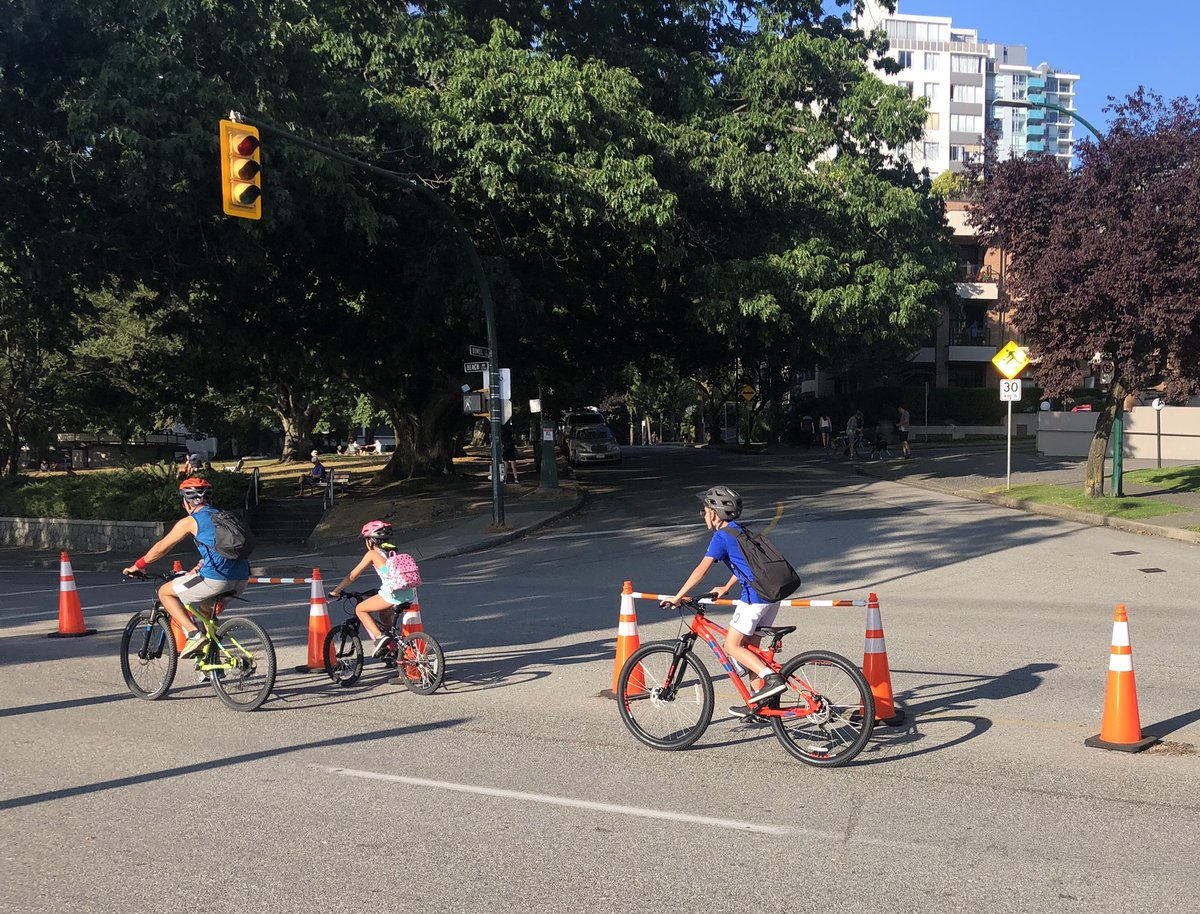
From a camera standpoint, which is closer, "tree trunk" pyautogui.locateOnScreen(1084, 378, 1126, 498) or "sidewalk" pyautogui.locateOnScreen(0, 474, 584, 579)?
"sidewalk" pyautogui.locateOnScreen(0, 474, 584, 579)

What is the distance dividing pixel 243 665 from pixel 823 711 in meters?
4.22

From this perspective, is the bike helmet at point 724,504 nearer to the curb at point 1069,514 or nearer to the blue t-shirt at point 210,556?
the blue t-shirt at point 210,556

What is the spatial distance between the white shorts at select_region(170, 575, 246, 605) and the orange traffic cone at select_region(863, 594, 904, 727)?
4587 mm

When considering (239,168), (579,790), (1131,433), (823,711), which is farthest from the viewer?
(1131,433)

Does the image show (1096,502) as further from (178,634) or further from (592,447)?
(592,447)

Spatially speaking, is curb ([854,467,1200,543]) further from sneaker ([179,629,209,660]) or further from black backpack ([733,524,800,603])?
sneaker ([179,629,209,660])

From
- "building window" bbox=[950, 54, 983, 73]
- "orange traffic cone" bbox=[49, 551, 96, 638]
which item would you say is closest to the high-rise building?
"building window" bbox=[950, 54, 983, 73]

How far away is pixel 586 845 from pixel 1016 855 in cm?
195

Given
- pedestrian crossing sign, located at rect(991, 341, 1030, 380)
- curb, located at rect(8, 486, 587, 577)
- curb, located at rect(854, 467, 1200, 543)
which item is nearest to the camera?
curb, located at rect(854, 467, 1200, 543)

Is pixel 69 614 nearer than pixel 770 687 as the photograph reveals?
No

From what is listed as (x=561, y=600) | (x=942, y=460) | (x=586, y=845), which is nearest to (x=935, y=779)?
(x=586, y=845)

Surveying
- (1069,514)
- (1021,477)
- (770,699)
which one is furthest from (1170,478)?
(770,699)

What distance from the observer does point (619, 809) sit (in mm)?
5152

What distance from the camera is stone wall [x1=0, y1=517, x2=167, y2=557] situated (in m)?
21.1
